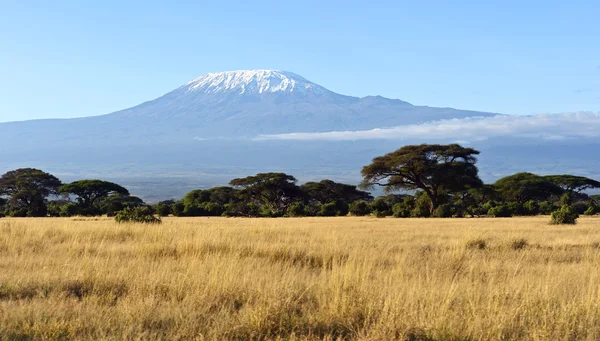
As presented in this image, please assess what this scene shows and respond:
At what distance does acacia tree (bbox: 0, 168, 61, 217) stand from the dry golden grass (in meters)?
40.1

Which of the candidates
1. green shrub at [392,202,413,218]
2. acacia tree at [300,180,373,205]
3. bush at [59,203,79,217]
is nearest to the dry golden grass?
green shrub at [392,202,413,218]

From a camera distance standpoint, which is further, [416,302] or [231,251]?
[231,251]

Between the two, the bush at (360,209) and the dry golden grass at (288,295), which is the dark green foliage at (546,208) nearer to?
the bush at (360,209)

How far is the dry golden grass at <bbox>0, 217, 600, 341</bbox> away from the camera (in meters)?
4.89

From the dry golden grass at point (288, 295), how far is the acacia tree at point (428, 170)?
29798mm

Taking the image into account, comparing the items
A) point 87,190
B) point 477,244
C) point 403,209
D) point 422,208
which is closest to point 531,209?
point 422,208

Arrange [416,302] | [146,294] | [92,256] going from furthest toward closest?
[92,256] < [146,294] < [416,302]

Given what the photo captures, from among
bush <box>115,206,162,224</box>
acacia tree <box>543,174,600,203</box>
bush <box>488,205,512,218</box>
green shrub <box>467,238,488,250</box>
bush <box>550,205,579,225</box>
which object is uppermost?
green shrub <box>467,238,488,250</box>

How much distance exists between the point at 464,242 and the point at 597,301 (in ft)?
17.1

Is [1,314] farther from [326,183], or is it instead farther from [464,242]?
[326,183]

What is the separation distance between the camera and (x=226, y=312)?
17.6 feet

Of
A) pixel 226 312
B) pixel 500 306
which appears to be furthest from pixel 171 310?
pixel 500 306

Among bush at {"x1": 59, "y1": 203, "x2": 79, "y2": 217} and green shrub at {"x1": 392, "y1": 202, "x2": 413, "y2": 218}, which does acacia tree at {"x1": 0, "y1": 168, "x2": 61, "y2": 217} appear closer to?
bush at {"x1": 59, "y1": 203, "x2": 79, "y2": 217}

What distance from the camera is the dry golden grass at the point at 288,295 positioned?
489 cm
